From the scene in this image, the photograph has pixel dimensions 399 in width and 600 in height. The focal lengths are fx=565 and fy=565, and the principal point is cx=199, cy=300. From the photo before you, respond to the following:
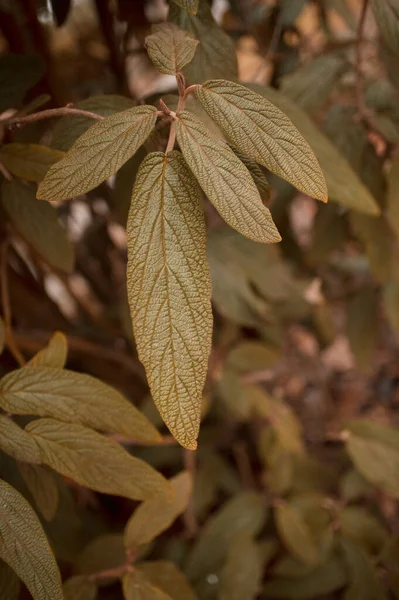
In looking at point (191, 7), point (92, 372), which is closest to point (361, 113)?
point (191, 7)

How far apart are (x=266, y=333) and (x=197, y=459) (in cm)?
32

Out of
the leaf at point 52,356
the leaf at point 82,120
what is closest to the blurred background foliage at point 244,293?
the leaf at point 82,120

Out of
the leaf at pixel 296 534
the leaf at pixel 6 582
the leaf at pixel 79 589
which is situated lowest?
the leaf at pixel 296 534

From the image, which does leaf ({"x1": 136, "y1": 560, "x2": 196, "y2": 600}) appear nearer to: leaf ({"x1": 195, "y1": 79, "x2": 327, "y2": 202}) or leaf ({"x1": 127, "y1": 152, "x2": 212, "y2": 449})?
leaf ({"x1": 127, "y1": 152, "x2": 212, "y2": 449})

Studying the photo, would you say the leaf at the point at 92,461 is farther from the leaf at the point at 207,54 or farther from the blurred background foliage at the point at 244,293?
the leaf at the point at 207,54

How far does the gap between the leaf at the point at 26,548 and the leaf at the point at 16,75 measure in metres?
0.44

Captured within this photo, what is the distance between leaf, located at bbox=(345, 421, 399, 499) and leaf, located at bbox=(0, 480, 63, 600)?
0.54 meters

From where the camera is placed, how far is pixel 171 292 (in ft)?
1.50

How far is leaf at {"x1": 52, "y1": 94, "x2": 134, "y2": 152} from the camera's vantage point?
0.58 metres

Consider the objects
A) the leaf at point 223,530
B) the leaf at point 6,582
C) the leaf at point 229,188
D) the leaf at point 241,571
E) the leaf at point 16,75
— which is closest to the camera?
the leaf at point 229,188

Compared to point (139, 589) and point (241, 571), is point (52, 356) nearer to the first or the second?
point (139, 589)

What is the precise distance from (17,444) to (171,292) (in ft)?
0.68

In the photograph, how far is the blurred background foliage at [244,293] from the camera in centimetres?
67

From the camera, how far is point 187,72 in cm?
62
